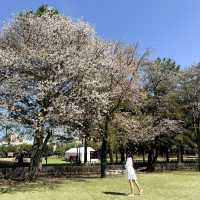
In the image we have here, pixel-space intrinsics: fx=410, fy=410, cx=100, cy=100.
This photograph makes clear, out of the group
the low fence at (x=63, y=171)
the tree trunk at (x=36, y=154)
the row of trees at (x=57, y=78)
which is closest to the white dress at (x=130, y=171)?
the row of trees at (x=57, y=78)

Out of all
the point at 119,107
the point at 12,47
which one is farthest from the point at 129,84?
the point at 12,47

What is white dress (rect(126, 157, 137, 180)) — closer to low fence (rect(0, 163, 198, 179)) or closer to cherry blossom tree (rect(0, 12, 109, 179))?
cherry blossom tree (rect(0, 12, 109, 179))

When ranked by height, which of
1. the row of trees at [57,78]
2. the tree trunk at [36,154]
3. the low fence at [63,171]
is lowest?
the low fence at [63,171]

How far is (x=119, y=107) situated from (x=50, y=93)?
11115 mm

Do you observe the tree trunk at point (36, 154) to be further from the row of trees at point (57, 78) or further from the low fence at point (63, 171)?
the low fence at point (63, 171)

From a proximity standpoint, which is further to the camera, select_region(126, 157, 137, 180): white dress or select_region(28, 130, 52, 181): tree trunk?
select_region(28, 130, 52, 181): tree trunk

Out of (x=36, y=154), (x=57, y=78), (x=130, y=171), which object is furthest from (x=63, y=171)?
(x=130, y=171)

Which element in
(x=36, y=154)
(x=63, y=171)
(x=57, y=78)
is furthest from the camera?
(x=63, y=171)

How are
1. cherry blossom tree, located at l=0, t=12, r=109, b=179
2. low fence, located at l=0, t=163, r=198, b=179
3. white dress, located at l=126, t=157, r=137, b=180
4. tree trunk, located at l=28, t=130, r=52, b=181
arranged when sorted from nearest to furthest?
1. white dress, located at l=126, t=157, r=137, b=180
2. cherry blossom tree, located at l=0, t=12, r=109, b=179
3. tree trunk, located at l=28, t=130, r=52, b=181
4. low fence, located at l=0, t=163, r=198, b=179

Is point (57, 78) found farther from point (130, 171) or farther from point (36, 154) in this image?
point (130, 171)

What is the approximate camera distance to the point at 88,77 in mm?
27328

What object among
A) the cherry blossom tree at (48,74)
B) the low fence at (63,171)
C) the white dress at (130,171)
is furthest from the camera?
the low fence at (63,171)

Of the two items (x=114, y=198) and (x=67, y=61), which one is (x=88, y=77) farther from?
(x=114, y=198)

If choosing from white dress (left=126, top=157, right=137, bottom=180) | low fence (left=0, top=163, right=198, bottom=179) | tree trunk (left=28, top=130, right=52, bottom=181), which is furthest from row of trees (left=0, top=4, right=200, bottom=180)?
white dress (left=126, top=157, right=137, bottom=180)
